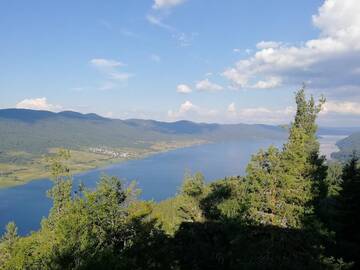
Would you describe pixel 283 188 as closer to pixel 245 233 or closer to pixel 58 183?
pixel 245 233

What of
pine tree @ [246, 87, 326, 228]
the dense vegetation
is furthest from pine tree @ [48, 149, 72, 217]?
pine tree @ [246, 87, 326, 228]

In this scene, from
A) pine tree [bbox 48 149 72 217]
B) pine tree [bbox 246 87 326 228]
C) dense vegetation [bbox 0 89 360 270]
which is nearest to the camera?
dense vegetation [bbox 0 89 360 270]

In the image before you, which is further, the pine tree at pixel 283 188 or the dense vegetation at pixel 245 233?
the pine tree at pixel 283 188

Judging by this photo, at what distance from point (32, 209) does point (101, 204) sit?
441 ft

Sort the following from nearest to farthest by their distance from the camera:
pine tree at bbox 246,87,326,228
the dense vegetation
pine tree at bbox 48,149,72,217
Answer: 1. the dense vegetation
2. pine tree at bbox 246,87,326,228
3. pine tree at bbox 48,149,72,217

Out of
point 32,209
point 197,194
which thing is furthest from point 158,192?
point 197,194

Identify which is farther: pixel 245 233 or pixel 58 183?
pixel 58 183

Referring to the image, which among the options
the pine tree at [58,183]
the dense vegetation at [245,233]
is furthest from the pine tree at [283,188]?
the pine tree at [58,183]

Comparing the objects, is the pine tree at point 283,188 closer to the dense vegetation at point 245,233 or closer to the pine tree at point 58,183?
the dense vegetation at point 245,233

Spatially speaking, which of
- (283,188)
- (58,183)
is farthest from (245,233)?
(58,183)

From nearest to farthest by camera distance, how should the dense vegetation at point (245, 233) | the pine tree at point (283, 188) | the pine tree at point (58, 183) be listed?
the dense vegetation at point (245, 233), the pine tree at point (283, 188), the pine tree at point (58, 183)

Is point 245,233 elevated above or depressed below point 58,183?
above

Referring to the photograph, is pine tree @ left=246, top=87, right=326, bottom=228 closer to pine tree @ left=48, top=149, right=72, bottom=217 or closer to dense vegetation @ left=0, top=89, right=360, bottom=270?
dense vegetation @ left=0, top=89, right=360, bottom=270

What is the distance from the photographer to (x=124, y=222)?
107ft
